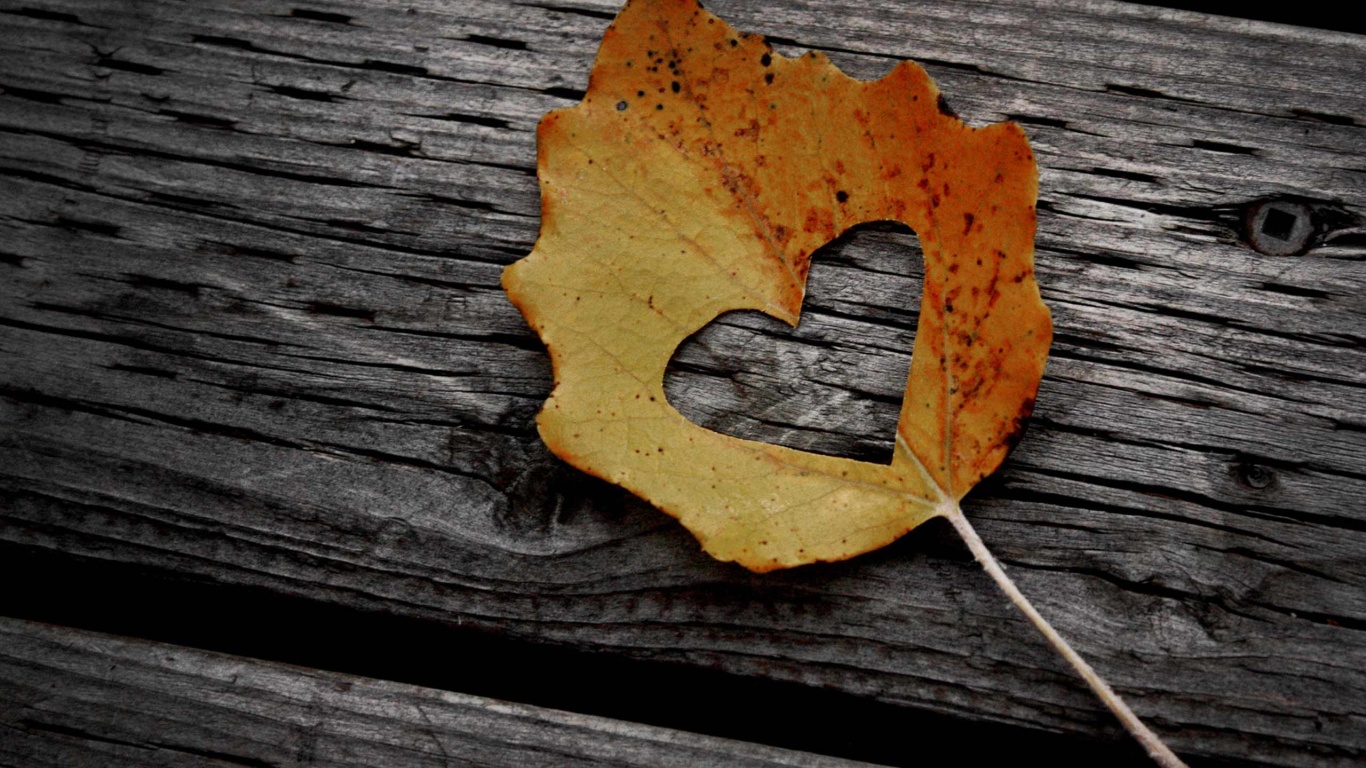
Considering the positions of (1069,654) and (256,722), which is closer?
(1069,654)

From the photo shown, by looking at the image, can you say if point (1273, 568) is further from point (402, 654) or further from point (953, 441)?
point (402, 654)

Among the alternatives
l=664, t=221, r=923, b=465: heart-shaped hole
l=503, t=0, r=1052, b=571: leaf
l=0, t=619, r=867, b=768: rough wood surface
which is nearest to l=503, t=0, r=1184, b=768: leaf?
l=503, t=0, r=1052, b=571: leaf

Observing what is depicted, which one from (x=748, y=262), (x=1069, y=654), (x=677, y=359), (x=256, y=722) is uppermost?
(x=748, y=262)

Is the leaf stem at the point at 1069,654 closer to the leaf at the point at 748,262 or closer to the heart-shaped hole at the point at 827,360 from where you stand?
the leaf at the point at 748,262

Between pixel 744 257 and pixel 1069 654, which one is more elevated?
pixel 744 257

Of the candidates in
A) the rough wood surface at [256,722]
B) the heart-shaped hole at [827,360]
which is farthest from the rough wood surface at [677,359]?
→ the rough wood surface at [256,722]

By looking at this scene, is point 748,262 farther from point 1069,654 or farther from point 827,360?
point 1069,654

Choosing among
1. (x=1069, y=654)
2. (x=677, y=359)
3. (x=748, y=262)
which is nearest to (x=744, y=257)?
(x=748, y=262)
